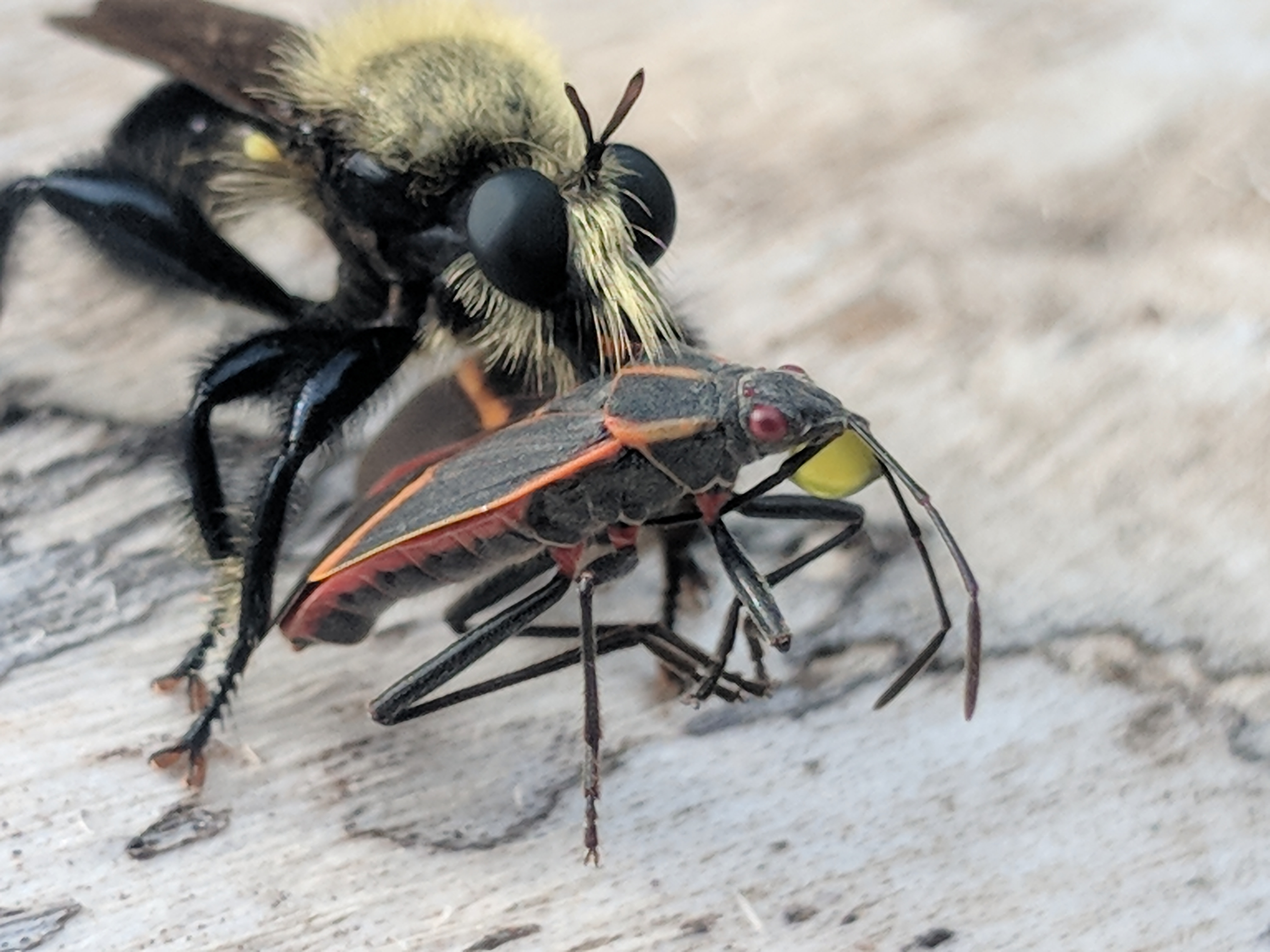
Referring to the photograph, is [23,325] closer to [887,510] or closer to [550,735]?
[550,735]

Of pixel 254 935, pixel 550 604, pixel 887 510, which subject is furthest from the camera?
pixel 887 510

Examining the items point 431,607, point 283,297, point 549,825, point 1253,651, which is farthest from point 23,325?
point 1253,651

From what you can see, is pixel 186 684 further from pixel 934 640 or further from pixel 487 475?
pixel 934 640

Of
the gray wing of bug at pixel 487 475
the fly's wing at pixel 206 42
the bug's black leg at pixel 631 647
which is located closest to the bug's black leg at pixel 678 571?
the bug's black leg at pixel 631 647

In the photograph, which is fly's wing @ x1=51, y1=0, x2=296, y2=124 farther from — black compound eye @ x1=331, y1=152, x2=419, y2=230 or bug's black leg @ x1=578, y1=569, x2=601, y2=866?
bug's black leg @ x1=578, y1=569, x2=601, y2=866

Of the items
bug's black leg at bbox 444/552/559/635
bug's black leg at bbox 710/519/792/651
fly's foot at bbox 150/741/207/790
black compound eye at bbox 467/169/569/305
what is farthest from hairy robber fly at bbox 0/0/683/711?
bug's black leg at bbox 710/519/792/651

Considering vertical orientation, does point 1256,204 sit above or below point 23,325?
above

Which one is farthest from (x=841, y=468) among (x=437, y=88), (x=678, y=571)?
(x=437, y=88)
